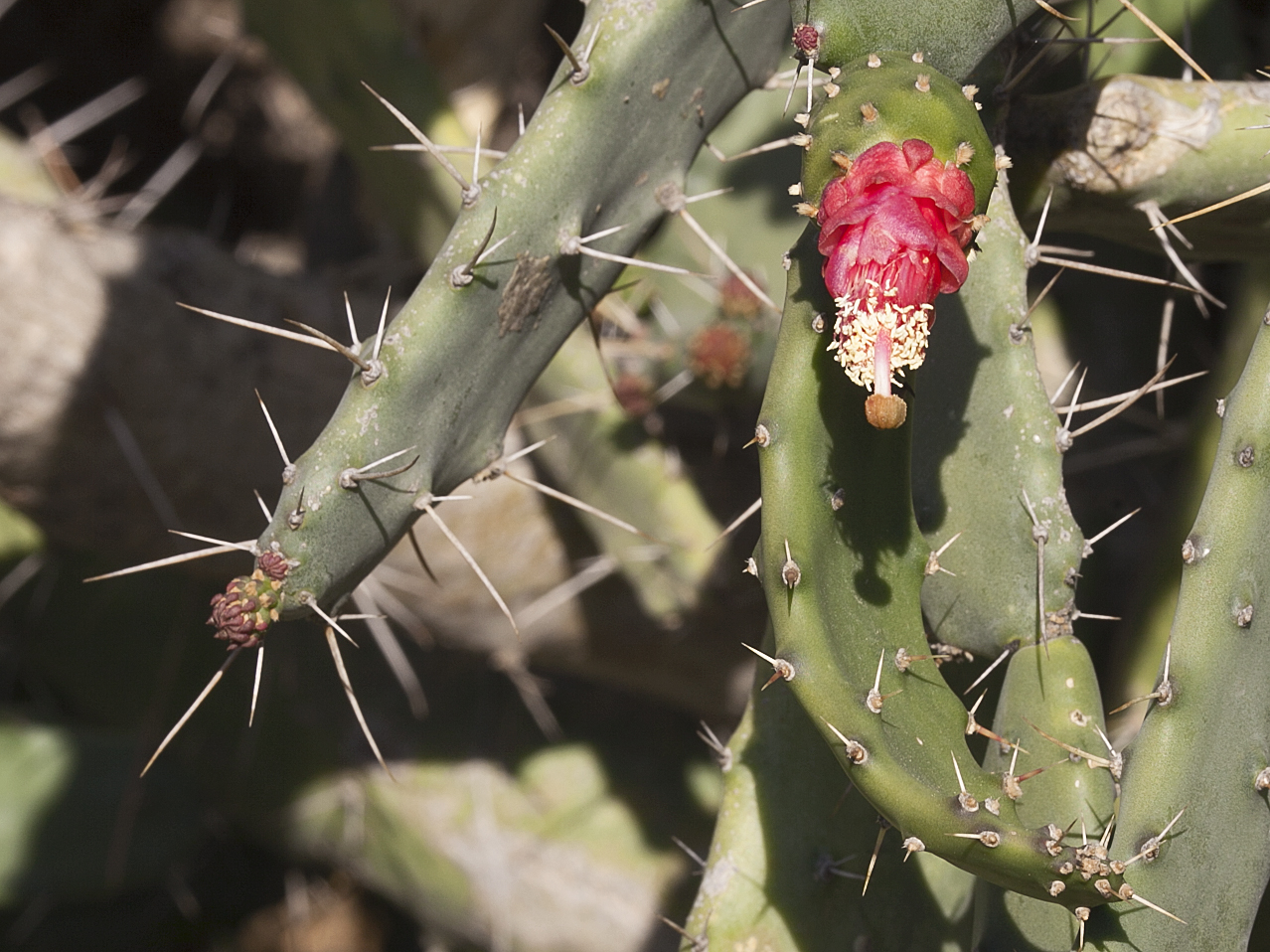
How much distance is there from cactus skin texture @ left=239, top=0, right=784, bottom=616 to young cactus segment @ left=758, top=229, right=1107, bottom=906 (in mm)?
282

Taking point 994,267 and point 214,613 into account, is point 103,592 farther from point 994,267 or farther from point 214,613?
point 994,267

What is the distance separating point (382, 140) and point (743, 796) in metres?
1.16

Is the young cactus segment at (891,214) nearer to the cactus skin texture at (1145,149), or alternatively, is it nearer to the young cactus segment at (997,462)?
the young cactus segment at (997,462)

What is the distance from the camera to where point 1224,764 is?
97 centimetres

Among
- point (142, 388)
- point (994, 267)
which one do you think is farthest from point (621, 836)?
point (994, 267)

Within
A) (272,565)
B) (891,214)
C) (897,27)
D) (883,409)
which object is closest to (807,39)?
(897,27)

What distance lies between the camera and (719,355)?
5.33ft

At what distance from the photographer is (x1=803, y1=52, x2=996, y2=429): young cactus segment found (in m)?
0.78

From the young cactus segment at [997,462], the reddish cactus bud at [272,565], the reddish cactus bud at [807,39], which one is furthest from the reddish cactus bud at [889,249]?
the reddish cactus bud at [272,565]

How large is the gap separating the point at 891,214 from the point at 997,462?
40 cm

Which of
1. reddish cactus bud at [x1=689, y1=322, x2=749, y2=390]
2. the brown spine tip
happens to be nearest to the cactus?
the brown spine tip

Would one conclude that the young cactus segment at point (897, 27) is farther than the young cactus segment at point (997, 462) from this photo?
No

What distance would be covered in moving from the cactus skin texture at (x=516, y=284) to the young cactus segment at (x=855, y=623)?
0.28 metres

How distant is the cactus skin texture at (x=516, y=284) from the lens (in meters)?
0.96
